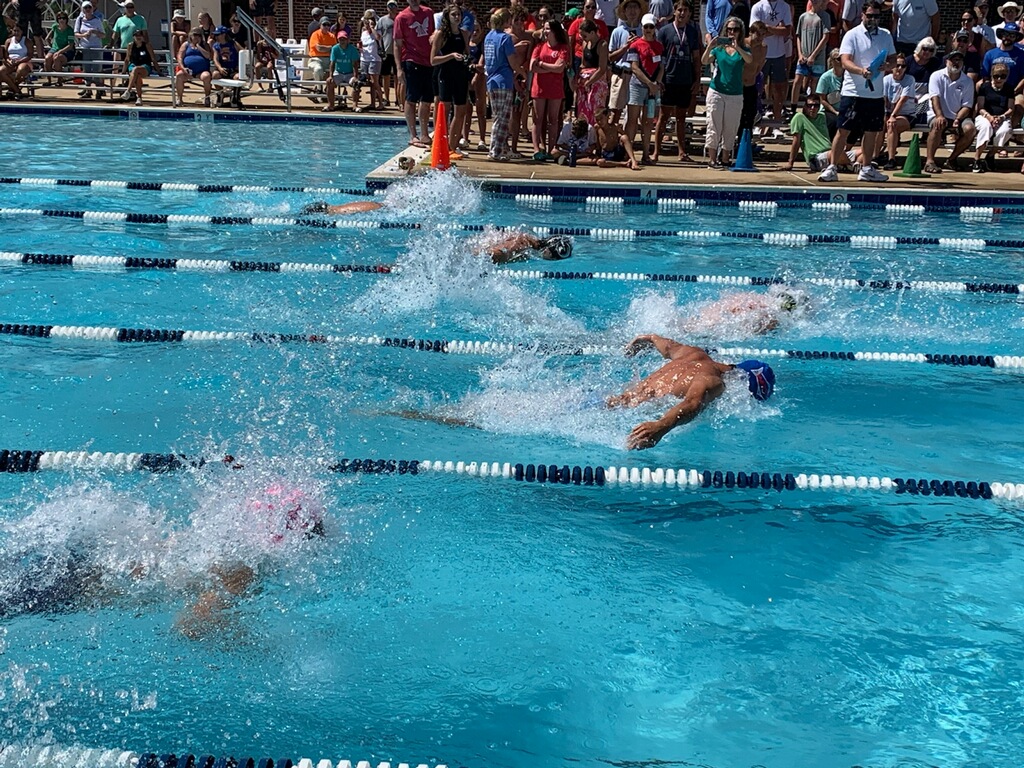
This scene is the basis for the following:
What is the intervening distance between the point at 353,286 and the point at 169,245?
1969 millimetres

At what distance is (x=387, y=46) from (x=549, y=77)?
592 centimetres

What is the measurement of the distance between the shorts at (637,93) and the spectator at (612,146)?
391 mm

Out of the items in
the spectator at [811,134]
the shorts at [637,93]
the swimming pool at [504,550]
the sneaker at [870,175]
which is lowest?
the swimming pool at [504,550]

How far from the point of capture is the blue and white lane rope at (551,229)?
9.43 m

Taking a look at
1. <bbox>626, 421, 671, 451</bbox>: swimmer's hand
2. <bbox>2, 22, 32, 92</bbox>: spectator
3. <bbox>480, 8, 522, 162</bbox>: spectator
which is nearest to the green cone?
<bbox>480, 8, 522, 162</bbox>: spectator

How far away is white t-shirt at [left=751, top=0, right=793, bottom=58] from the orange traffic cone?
428 cm

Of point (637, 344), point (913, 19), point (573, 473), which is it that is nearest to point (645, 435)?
point (573, 473)

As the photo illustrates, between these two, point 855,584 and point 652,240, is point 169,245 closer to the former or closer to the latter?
point 652,240

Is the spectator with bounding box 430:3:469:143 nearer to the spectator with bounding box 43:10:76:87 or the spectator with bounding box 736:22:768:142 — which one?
the spectator with bounding box 736:22:768:142

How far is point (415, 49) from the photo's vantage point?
1154cm

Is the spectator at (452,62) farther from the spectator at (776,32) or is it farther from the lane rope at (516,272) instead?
the lane rope at (516,272)

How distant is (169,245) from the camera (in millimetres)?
8820

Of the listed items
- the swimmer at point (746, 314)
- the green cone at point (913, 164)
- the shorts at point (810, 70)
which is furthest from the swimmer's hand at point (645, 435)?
the shorts at point (810, 70)

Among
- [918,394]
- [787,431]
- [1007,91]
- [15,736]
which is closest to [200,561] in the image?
[15,736]
